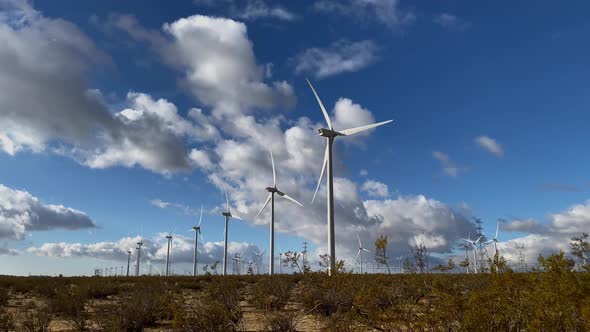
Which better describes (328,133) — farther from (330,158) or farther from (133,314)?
(133,314)

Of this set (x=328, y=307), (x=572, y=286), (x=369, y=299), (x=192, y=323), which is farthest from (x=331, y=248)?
→ (x=572, y=286)

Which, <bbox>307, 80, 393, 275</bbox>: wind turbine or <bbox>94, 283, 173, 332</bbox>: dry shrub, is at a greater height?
<bbox>307, 80, 393, 275</bbox>: wind turbine

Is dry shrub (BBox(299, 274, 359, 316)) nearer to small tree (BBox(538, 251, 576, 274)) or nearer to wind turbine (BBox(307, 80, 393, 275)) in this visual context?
small tree (BBox(538, 251, 576, 274))

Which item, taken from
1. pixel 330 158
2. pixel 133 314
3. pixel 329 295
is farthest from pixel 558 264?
pixel 330 158

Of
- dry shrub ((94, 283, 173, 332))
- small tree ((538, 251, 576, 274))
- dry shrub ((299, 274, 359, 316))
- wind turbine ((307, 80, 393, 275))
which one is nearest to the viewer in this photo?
small tree ((538, 251, 576, 274))

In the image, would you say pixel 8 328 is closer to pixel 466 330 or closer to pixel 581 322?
pixel 466 330

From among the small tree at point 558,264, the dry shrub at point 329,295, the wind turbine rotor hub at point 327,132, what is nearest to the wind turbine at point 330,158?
the wind turbine rotor hub at point 327,132

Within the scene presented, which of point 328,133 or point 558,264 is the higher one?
point 328,133

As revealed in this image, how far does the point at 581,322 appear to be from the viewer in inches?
293

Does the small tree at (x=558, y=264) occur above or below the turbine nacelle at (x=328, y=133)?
below

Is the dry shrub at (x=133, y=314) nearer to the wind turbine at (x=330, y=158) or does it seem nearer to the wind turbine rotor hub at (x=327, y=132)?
the wind turbine at (x=330, y=158)

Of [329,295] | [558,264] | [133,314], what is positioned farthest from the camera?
[329,295]

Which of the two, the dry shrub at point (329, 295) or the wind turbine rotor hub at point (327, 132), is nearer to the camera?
the dry shrub at point (329, 295)

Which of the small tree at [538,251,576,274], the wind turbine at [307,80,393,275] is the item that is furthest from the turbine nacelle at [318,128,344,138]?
→ the small tree at [538,251,576,274]
